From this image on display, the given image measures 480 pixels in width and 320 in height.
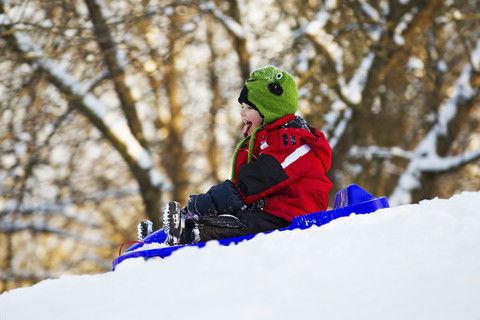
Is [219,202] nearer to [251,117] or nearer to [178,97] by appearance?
[251,117]

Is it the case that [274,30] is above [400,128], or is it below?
above

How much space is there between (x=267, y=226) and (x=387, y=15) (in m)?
6.60

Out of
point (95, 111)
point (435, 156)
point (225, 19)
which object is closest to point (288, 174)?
point (95, 111)

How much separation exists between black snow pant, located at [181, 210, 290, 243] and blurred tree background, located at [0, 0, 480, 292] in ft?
13.4

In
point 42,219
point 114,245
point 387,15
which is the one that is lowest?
point 114,245

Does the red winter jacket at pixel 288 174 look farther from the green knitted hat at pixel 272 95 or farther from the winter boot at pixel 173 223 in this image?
the winter boot at pixel 173 223

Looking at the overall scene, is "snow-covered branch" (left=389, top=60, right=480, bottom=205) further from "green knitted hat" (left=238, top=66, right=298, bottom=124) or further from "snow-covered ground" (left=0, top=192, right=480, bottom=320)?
"snow-covered ground" (left=0, top=192, right=480, bottom=320)

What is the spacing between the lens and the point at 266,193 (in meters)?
3.07

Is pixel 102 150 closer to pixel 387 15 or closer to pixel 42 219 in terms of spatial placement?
pixel 42 219

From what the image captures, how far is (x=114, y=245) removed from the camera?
999 centimetres

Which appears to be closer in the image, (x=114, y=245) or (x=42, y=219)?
(x=42, y=219)

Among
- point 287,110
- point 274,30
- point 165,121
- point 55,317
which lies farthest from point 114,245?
point 55,317

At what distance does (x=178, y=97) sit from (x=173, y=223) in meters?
8.01

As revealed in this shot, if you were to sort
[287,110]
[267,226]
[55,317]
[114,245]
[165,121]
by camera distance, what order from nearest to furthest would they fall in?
1. [55,317]
2. [267,226]
3. [287,110]
4. [114,245]
5. [165,121]
